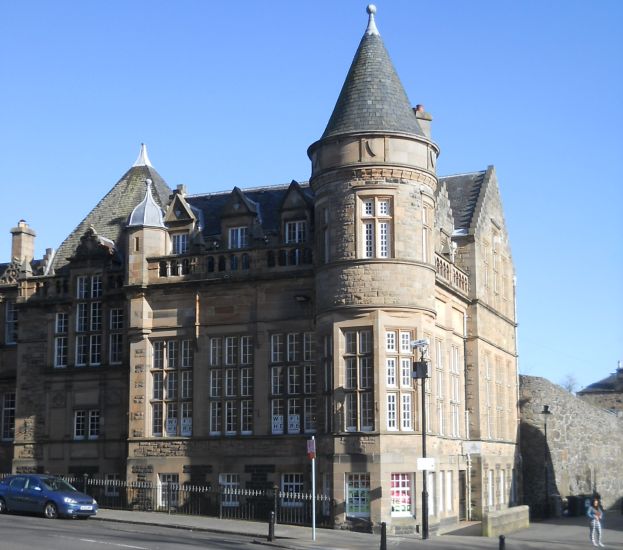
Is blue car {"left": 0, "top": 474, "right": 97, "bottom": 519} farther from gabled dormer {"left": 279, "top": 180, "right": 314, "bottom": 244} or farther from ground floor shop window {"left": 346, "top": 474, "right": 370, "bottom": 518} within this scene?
gabled dormer {"left": 279, "top": 180, "right": 314, "bottom": 244}

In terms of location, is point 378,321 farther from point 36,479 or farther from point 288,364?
point 36,479

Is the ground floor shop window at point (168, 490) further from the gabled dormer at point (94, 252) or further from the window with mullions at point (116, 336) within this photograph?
the gabled dormer at point (94, 252)

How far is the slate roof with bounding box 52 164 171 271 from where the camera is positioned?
144ft

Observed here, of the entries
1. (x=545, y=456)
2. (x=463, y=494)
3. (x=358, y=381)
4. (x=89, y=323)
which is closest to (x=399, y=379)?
(x=358, y=381)

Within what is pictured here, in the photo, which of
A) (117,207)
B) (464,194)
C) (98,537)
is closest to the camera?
(98,537)

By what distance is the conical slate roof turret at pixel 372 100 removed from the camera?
35.2 m

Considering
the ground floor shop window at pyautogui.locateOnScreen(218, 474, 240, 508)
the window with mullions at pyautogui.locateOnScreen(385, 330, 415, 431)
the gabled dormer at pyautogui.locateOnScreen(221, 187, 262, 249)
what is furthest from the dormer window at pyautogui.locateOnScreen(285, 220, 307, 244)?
the ground floor shop window at pyautogui.locateOnScreen(218, 474, 240, 508)

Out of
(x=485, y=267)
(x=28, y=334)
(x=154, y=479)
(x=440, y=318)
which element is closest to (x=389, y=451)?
(x=440, y=318)

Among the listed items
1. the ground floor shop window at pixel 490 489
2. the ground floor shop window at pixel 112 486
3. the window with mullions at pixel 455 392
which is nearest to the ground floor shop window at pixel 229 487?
the ground floor shop window at pixel 112 486

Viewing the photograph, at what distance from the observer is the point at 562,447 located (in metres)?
51.9

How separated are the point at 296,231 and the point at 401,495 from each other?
10766 mm

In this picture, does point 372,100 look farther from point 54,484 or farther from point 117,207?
point 54,484

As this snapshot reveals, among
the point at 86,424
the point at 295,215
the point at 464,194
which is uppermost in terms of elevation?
the point at 464,194

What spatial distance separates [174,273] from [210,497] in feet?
27.8
